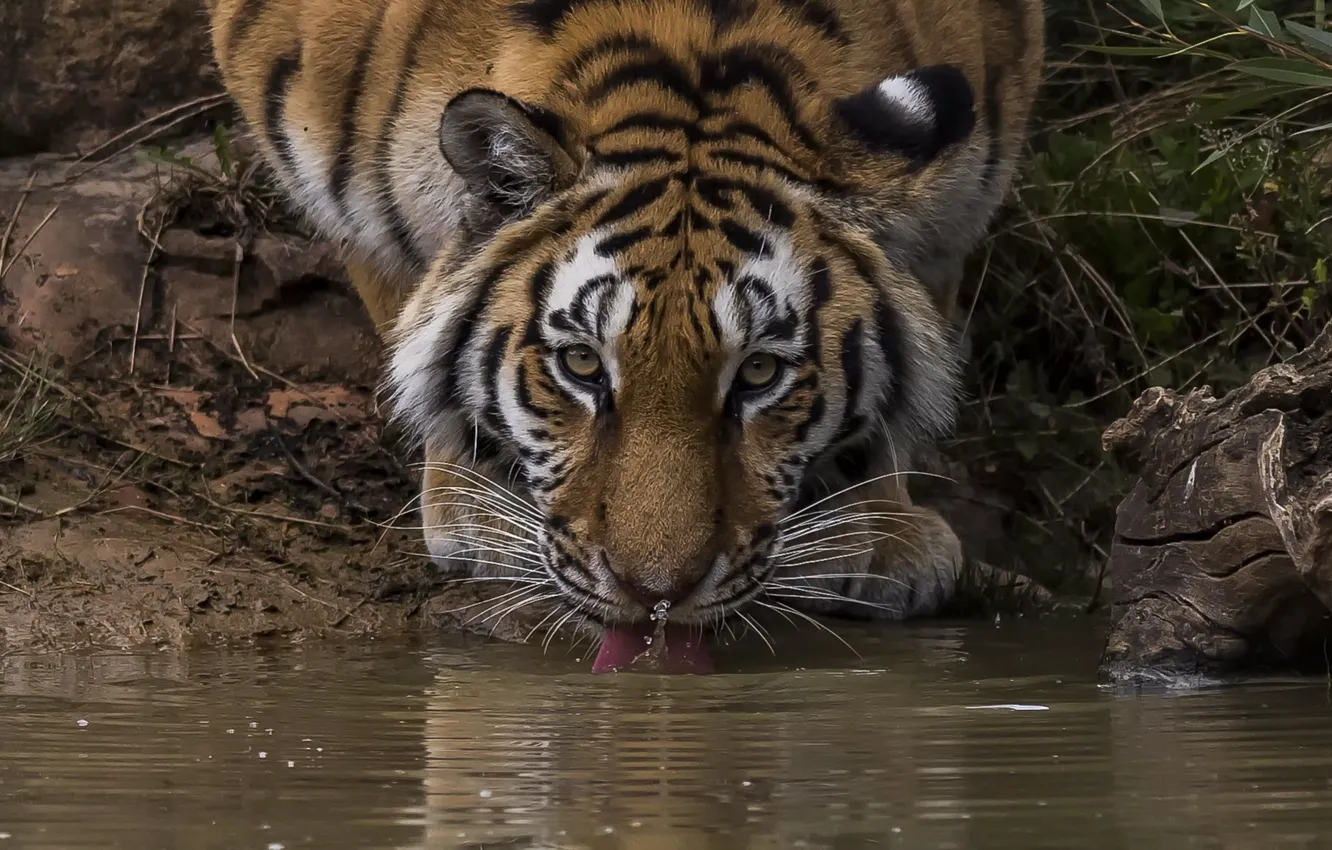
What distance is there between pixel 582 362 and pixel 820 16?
96 cm

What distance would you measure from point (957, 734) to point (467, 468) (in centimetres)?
170

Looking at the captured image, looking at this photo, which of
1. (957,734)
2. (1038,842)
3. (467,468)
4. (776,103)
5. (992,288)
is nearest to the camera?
(1038,842)

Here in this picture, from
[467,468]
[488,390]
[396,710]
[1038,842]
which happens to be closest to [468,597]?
[467,468]

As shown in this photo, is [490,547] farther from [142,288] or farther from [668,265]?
[142,288]

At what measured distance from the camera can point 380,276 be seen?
476cm

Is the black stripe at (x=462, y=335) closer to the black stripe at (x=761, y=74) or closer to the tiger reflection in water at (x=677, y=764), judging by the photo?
the black stripe at (x=761, y=74)

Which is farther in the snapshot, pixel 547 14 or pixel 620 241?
pixel 547 14

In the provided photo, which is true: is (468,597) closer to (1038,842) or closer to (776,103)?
(776,103)

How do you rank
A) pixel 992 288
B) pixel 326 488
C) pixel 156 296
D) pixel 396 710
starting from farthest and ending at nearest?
pixel 992 288 < pixel 156 296 < pixel 326 488 < pixel 396 710

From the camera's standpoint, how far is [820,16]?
162 inches

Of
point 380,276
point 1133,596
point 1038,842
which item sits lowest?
point 1038,842

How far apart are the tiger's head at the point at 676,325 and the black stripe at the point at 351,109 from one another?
44cm

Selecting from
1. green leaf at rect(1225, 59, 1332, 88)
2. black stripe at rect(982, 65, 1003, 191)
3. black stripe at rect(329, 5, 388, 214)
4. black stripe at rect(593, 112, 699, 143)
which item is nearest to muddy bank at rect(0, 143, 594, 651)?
black stripe at rect(329, 5, 388, 214)

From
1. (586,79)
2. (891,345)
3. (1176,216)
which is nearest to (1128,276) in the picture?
(1176,216)
